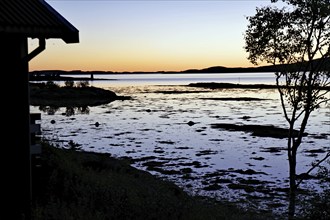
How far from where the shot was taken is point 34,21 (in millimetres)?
9133

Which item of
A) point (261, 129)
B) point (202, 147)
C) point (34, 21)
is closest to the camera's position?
point (34, 21)

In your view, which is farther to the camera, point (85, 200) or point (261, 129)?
point (261, 129)

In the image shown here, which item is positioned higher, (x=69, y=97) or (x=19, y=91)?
(x=19, y=91)

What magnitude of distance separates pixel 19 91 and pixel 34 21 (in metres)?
1.76

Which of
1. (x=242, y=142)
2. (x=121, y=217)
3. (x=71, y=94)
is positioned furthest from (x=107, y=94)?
(x=121, y=217)

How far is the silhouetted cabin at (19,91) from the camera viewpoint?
9.41 m

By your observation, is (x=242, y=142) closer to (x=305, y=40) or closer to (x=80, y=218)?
(x=305, y=40)

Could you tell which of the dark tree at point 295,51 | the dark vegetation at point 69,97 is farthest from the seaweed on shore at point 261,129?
the dark vegetation at point 69,97

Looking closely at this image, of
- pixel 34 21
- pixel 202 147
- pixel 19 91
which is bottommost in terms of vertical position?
pixel 202 147

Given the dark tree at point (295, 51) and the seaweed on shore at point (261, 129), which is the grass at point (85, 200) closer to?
the dark tree at point (295, 51)

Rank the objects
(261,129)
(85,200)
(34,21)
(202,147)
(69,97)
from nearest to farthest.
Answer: (34,21) → (85,200) → (202,147) → (261,129) → (69,97)

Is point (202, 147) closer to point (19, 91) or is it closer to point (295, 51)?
point (295, 51)

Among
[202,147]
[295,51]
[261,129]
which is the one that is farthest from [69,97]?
[295,51]

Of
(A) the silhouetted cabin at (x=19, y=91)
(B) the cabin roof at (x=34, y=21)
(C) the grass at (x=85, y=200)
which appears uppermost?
(B) the cabin roof at (x=34, y=21)
